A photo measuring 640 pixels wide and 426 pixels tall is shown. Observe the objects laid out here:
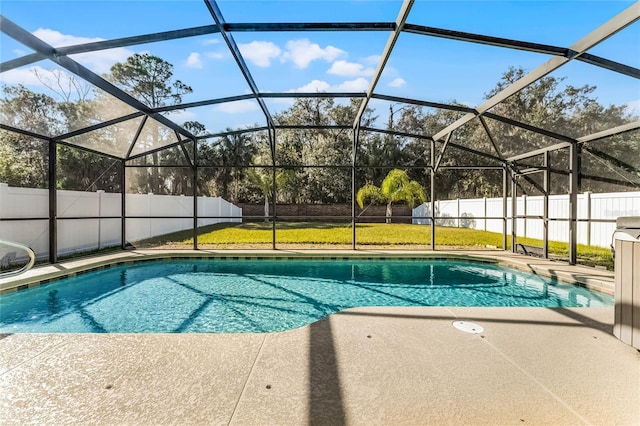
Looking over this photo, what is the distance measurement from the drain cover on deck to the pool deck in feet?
0.26

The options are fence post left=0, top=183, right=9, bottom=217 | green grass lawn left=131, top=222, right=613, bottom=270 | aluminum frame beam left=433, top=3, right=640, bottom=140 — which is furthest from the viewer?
green grass lawn left=131, top=222, right=613, bottom=270

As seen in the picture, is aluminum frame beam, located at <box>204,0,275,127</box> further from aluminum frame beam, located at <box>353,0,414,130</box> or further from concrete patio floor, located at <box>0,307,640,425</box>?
concrete patio floor, located at <box>0,307,640,425</box>

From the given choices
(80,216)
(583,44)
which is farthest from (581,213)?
(80,216)

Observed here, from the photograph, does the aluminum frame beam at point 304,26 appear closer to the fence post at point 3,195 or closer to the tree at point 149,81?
the tree at point 149,81

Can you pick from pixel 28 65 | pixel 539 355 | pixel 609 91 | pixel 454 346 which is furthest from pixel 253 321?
pixel 609 91

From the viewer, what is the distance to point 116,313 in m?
4.36

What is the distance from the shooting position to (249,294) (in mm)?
5250

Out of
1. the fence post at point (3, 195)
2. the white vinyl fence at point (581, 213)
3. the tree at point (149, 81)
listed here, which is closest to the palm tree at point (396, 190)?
the white vinyl fence at point (581, 213)

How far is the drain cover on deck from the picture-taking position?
288 cm

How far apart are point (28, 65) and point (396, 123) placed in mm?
20122

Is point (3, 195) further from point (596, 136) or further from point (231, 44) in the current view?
point (596, 136)

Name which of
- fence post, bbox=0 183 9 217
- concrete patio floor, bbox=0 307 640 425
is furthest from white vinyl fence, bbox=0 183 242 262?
concrete patio floor, bbox=0 307 640 425

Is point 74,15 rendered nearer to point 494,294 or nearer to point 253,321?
point 253,321

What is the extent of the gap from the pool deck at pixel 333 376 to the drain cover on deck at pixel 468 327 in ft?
0.26
